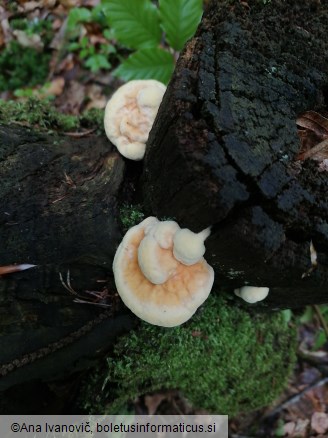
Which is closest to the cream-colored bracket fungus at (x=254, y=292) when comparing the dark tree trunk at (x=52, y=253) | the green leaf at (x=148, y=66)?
the dark tree trunk at (x=52, y=253)

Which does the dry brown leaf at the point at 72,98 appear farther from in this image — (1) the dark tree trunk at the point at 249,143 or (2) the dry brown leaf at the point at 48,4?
(1) the dark tree trunk at the point at 249,143

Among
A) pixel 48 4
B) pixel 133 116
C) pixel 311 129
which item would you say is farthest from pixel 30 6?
pixel 311 129

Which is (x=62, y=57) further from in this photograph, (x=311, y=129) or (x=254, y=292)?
(x=254, y=292)

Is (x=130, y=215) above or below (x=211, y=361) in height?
above

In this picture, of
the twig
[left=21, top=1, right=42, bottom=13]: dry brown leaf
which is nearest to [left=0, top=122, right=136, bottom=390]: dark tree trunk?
the twig

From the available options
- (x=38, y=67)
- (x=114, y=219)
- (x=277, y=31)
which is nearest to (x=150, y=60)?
(x=277, y=31)

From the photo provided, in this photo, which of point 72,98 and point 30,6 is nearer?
point 72,98

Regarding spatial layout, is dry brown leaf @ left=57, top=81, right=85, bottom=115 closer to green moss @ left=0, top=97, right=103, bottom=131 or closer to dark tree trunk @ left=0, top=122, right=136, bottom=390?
green moss @ left=0, top=97, right=103, bottom=131
